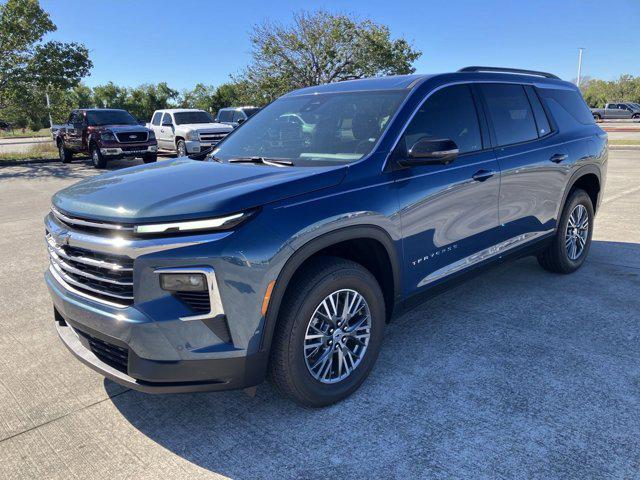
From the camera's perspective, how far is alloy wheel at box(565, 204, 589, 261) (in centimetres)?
516

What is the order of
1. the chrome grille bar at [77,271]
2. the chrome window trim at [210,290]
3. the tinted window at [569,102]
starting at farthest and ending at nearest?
the tinted window at [569,102] < the chrome grille bar at [77,271] < the chrome window trim at [210,290]

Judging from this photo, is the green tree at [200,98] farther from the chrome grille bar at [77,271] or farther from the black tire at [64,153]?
the chrome grille bar at [77,271]

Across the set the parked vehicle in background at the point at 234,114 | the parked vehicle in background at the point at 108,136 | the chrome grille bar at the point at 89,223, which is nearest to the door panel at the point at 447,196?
the chrome grille bar at the point at 89,223

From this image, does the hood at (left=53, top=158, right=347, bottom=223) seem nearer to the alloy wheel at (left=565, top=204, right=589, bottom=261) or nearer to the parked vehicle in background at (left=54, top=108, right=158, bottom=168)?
the alloy wheel at (left=565, top=204, right=589, bottom=261)

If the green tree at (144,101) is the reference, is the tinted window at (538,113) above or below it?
below

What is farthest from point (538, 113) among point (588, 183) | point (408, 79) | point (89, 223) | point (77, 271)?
point (77, 271)

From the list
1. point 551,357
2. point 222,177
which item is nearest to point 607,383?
point 551,357

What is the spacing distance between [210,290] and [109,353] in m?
0.70

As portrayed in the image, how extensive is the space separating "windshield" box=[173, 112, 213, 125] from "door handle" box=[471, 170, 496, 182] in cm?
1680

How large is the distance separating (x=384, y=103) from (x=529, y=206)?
67.7 inches

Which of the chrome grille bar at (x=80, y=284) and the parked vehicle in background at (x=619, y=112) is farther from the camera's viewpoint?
the parked vehicle in background at (x=619, y=112)

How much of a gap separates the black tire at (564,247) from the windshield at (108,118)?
1561 cm

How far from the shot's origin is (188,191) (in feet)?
8.79

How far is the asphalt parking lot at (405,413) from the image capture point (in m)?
2.51
